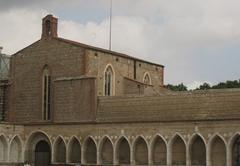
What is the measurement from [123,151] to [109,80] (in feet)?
29.1

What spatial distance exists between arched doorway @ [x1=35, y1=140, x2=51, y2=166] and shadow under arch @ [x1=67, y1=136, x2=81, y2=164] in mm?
3092

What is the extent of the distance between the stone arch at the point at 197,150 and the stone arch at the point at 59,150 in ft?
40.2

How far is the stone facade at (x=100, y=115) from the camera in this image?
45.6 meters

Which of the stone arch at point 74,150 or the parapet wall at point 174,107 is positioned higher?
the parapet wall at point 174,107

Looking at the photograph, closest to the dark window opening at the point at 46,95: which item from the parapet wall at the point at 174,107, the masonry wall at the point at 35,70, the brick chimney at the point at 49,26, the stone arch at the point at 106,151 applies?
the masonry wall at the point at 35,70

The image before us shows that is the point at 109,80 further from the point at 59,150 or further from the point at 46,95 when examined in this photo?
the point at 59,150

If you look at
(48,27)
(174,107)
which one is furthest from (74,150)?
(48,27)

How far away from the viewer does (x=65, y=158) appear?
5275 centimetres

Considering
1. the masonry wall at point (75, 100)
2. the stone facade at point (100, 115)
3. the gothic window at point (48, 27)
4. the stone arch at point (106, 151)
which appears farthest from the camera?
the gothic window at point (48, 27)

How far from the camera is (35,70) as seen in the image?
187 feet

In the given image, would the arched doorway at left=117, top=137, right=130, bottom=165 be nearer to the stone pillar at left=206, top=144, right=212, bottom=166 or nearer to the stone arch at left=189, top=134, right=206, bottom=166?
the stone arch at left=189, top=134, right=206, bottom=166

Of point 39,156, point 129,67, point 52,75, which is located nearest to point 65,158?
point 39,156

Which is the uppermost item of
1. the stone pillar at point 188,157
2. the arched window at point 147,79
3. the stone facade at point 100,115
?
the arched window at point 147,79

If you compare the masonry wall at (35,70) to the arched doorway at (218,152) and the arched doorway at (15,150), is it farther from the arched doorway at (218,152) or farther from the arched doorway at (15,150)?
the arched doorway at (218,152)
